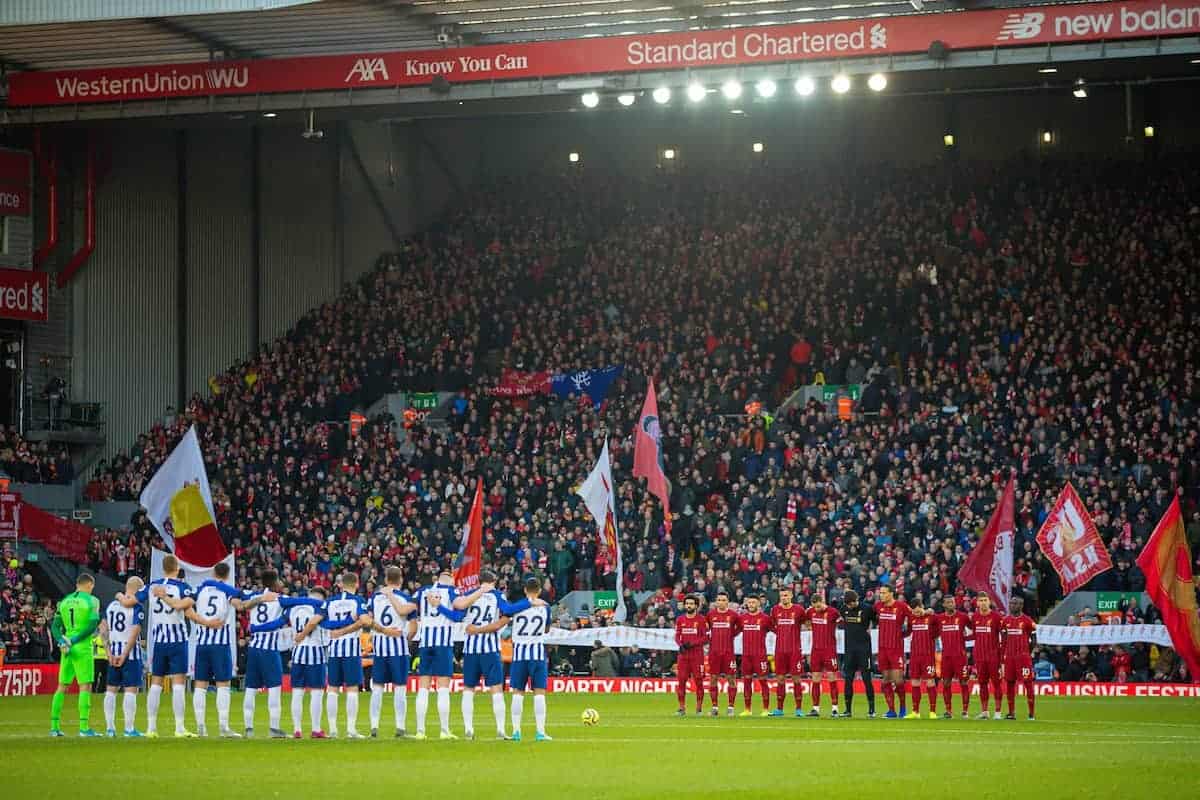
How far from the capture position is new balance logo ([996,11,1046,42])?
3509 cm

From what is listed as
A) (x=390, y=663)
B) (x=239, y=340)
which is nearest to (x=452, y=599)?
(x=390, y=663)

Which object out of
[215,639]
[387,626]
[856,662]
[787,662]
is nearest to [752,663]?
[787,662]

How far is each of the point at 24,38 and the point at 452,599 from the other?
22593 millimetres

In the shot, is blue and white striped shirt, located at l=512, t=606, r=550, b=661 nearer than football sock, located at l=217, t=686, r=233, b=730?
Yes

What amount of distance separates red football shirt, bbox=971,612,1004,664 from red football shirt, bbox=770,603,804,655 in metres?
2.69

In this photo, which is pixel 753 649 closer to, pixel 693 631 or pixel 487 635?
pixel 693 631

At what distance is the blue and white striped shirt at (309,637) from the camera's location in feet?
78.9

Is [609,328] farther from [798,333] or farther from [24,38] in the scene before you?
[24,38]

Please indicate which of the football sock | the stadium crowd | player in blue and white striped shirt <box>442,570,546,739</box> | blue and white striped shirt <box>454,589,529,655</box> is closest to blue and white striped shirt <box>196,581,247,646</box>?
the football sock

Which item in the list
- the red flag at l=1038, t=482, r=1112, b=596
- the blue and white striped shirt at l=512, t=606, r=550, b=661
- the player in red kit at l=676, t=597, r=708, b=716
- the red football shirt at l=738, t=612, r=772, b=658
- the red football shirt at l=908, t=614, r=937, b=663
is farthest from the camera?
the red flag at l=1038, t=482, r=1112, b=596

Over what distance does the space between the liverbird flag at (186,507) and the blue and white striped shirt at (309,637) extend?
11.7m

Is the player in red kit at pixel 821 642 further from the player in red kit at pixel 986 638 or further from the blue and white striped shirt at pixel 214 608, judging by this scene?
the blue and white striped shirt at pixel 214 608

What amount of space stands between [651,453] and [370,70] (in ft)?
32.9

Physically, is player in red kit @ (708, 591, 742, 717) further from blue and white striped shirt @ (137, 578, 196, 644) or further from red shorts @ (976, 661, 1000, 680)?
blue and white striped shirt @ (137, 578, 196, 644)
